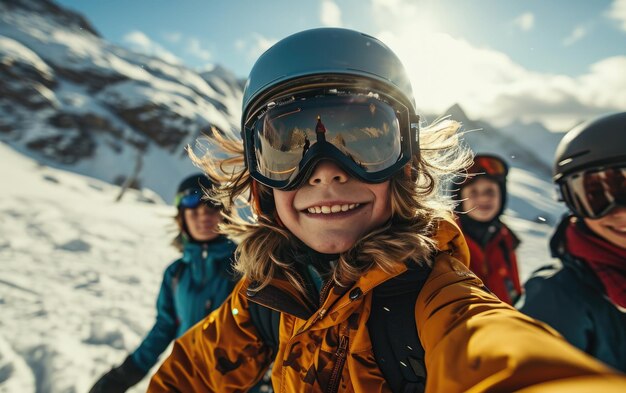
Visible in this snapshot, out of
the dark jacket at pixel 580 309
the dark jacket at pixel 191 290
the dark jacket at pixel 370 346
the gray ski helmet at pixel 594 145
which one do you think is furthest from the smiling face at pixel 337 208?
the gray ski helmet at pixel 594 145

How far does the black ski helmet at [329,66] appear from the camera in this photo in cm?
160

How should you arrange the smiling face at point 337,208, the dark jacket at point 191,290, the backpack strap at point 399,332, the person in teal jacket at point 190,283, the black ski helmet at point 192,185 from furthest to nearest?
the black ski helmet at point 192,185 < the dark jacket at point 191,290 < the person in teal jacket at point 190,283 < the smiling face at point 337,208 < the backpack strap at point 399,332

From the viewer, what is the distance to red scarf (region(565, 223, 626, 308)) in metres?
1.85

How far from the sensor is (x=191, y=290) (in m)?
2.83

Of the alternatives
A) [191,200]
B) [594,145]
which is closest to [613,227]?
[594,145]

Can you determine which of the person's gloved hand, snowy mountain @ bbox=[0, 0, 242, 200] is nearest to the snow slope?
the person's gloved hand

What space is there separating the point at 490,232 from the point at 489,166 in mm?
903

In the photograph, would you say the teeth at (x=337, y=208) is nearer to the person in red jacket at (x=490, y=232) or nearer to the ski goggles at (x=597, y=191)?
the ski goggles at (x=597, y=191)

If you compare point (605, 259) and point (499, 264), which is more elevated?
point (605, 259)

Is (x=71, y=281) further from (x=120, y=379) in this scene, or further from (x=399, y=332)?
(x=399, y=332)

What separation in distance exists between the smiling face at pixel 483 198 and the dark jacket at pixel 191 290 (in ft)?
10.00

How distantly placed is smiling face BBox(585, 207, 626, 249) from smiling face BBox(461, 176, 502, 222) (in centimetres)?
187

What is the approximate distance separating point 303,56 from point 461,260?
4.09ft

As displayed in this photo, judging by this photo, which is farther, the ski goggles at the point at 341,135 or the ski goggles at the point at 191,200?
the ski goggles at the point at 191,200
